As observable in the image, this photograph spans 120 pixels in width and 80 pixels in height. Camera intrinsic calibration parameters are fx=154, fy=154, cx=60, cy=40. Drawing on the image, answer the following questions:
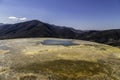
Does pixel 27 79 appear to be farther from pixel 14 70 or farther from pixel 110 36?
pixel 110 36

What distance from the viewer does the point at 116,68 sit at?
7.77m

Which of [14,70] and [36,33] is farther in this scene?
[36,33]

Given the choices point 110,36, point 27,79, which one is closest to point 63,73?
point 27,79

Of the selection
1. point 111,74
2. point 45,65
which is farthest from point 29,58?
point 111,74

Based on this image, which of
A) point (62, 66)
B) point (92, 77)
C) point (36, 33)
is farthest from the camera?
point (36, 33)

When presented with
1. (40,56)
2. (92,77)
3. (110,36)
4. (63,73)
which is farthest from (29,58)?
(110,36)

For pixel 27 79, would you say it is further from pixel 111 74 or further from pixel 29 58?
pixel 111 74

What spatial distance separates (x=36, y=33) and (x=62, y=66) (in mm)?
101427

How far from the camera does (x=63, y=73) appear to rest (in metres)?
6.82

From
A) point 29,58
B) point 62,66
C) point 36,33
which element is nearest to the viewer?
point 62,66

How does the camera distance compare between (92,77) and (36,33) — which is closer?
(92,77)

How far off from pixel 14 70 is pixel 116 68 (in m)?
4.95

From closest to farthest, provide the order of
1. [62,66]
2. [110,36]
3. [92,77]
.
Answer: [92,77] → [62,66] → [110,36]

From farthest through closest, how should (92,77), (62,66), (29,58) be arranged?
(29,58), (62,66), (92,77)
